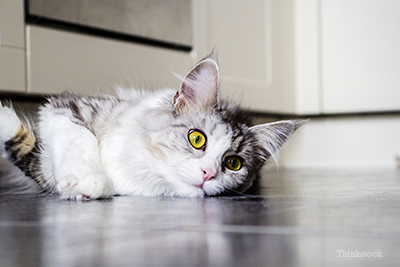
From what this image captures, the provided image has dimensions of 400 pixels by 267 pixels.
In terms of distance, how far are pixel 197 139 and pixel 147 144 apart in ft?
0.51

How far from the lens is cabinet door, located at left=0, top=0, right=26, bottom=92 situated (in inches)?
70.4

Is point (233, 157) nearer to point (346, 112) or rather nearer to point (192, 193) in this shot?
point (192, 193)

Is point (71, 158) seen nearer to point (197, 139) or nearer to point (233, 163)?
point (197, 139)

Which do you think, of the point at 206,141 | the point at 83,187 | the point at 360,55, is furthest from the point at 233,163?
the point at 360,55

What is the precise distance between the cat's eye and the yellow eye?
0.09m

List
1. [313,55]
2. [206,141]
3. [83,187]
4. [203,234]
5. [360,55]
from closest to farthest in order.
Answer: [203,234]
[83,187]
[206,141]
[360,55]
[313,55]

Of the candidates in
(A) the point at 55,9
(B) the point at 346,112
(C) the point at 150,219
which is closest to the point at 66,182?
(C) the point at 150,219

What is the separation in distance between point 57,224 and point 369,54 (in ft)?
9.75

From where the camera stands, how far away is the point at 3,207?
979 millimetres

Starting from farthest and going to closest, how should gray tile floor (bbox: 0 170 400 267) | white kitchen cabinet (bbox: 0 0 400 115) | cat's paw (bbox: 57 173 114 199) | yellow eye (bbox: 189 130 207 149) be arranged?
white kitchen cabinet (bbox: 0 0 400 115) → yellow eye (bbox: 189 130 207 149) → cat's paw (bbox: 57 173 114 199) → gray tile floor (bbox: 0 170 400 267)

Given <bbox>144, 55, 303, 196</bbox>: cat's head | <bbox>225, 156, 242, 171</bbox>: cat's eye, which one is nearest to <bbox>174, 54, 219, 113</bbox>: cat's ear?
<bbox>144, 55, 303, 196</bbox>: cat's head

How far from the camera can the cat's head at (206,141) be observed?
121cm

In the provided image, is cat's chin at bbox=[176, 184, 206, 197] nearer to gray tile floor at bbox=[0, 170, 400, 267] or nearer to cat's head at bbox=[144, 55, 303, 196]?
cat's head at bbox=[144, 55, 303, 196]

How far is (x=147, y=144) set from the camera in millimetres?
1303
